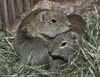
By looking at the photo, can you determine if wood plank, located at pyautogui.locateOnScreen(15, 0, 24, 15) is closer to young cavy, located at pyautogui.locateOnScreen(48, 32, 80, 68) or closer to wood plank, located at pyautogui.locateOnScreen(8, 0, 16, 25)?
wood plank, located at pyautogui.locateOnScreen(8, 0, 16, 25)

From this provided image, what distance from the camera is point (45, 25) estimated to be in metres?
4.83

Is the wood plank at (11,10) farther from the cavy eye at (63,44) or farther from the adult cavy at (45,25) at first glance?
the cavy eye at (63,44)

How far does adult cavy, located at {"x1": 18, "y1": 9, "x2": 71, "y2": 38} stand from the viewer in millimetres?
4781

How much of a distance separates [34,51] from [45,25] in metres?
0.80

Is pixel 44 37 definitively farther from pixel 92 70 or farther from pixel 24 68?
pixel 92 70

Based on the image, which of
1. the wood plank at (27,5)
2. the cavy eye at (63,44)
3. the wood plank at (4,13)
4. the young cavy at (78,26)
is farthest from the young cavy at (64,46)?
the wood plank at (4,13)

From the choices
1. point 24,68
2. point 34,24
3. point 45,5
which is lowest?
point 24,68

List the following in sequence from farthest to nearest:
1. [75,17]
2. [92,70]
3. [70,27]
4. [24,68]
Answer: [75,17]
[70,27]
[24,68]
[92,70]

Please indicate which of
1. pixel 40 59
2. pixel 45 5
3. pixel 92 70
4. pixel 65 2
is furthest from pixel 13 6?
pixel 92 70

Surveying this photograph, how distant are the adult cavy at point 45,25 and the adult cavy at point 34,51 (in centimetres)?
21

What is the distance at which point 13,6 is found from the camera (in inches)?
257

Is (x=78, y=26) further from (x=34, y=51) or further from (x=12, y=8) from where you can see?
(x=12, y=8)

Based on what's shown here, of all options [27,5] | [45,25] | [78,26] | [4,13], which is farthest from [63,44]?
[4,13]

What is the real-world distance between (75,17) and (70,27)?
892mm
